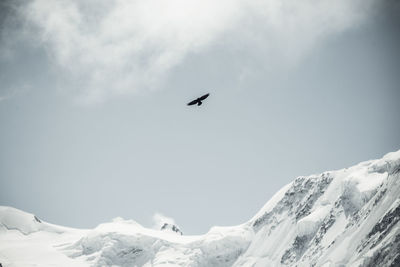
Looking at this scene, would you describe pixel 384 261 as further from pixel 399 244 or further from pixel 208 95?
pixel 208 95

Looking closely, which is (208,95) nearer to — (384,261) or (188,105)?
(188,105)

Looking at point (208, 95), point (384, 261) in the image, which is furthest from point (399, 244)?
point (208, 95)

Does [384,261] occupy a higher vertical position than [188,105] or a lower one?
lower

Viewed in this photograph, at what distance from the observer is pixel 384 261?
197375 mm

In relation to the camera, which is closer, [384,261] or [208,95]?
[208,95]

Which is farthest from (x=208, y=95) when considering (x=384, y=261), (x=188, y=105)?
(x=384, y=261)

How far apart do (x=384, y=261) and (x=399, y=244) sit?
30.7 feet

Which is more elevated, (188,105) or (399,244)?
(188,105)

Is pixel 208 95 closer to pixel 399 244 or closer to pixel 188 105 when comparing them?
pixel 188 105

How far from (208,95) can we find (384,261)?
429 feet

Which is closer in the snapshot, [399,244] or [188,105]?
[188,105]

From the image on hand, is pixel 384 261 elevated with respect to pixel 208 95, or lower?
lower

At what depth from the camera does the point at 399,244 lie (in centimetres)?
19950
